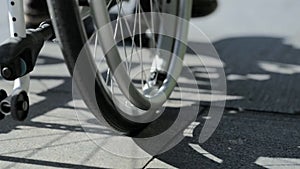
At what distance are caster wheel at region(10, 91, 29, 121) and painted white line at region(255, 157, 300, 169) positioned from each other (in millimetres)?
821

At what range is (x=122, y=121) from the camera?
1.68m

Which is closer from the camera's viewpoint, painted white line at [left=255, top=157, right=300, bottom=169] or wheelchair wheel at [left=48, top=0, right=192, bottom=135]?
wheelchair wheel at [left=48, top=0, right=192, bottom=135]

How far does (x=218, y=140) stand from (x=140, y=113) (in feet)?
1.29

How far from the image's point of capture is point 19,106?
1.60 meters

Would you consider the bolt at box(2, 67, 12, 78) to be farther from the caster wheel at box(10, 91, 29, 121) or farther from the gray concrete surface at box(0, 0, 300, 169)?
the gray concrete surface at box(0, 0, 300, 169)

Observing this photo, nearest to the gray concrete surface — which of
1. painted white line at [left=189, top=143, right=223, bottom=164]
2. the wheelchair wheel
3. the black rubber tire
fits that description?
painted white line at [left=189, top=143, right=223, bottom=164]

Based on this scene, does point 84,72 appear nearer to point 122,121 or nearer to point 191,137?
point 122,121

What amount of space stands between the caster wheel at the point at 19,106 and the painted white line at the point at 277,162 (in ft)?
2.69

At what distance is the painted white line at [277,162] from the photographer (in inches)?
75.6

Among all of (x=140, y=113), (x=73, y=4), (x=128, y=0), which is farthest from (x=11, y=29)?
(x=128, y=0)

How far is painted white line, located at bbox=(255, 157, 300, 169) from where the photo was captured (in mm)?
1920

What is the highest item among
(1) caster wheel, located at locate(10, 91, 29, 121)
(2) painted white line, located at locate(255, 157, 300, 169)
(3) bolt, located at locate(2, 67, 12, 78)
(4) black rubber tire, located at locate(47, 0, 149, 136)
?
(4) black rubber tire, located at locate(47, 0, 149, 136)

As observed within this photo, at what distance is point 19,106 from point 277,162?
910 millimetres

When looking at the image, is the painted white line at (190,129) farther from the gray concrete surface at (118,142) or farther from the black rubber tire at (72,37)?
the black rubber tire at (72,37)
